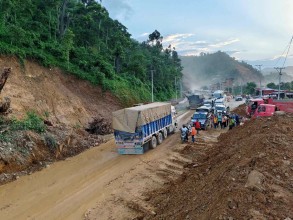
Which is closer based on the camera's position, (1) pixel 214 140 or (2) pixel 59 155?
(2) pixel 59 155

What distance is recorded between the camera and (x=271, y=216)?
783 centimetres

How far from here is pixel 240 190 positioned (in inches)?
355

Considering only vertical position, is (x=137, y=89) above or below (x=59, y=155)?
above

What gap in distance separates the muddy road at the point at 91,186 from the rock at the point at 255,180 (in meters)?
3.99

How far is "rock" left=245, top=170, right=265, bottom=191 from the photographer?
9422 mm

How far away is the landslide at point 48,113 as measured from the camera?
18081mm

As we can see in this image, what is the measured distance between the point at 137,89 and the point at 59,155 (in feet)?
99.9

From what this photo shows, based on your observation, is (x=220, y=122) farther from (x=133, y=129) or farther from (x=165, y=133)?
(x=133, y=129)

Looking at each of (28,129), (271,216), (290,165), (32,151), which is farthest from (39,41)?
(271,216)

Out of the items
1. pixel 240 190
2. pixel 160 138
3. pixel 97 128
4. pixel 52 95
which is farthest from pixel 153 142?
pixel 240 190

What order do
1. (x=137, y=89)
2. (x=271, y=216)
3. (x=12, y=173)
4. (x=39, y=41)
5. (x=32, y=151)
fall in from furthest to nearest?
(x=137, y=89), (x=39, y=41), (x=32, y=151), (x=12, y=173), (x=271, y=216)

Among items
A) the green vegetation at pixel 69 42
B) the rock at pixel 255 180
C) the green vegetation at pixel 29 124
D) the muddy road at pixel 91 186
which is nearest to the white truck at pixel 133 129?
the muddy road at pixel 91 186

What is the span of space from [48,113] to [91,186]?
13.1 metres

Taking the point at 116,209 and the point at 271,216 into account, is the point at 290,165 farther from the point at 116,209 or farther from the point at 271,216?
the point at 116,209
